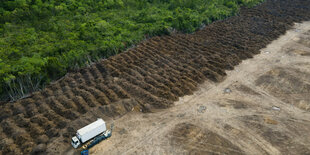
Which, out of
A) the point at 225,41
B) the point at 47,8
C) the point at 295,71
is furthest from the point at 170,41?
the point at 47,8

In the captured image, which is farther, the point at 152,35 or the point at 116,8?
the point at 116,8

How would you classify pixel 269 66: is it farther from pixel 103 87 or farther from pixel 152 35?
pixel 103 87

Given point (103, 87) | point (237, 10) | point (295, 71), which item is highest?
point (237, 10)

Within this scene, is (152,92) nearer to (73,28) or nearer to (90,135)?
(90,135)

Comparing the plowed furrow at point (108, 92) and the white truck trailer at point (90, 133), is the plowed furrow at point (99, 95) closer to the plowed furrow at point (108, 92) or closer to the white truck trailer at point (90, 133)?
the plowed furrow at point (108, 92)

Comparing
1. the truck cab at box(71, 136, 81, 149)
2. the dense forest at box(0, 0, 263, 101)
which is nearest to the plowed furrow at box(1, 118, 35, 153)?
the truck cab at box(71, 136, 81, 149)

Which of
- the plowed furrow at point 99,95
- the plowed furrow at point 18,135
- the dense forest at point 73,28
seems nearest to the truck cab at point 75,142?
the plowed furrow at point 18,135
